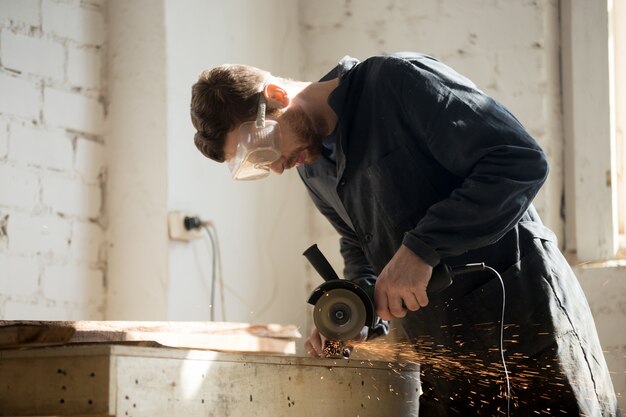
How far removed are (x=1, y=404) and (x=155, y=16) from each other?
7.55 feet

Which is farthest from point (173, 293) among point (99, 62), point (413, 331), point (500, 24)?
point (500, 24)

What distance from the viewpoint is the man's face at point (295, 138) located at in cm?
253

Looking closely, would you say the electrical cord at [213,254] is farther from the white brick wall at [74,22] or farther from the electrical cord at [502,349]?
the electrical cord at [502,349]

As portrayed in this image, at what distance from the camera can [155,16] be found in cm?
383

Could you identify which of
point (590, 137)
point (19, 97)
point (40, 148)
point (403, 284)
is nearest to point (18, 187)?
point (40, 148)

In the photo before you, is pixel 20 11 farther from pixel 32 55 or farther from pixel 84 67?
→ pixel 84 67

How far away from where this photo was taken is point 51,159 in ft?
11.9

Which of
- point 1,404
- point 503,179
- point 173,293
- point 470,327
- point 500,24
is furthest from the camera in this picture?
point 500,24

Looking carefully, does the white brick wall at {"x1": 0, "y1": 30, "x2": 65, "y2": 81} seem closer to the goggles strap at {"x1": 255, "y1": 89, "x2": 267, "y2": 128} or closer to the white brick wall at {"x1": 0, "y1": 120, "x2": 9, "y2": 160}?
the white brick wall at {"x1": 0, "y1": 120, "x2": 9, "y2": 160}

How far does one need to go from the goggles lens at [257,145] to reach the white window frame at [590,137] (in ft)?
6.41

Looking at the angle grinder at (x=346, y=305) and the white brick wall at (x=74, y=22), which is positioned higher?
the white brick wall at (x=74, y=22)

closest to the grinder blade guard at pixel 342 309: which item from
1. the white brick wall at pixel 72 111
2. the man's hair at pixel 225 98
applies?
the man's hair at pixel 225 98

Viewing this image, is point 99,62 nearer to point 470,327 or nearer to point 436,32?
point 436,32

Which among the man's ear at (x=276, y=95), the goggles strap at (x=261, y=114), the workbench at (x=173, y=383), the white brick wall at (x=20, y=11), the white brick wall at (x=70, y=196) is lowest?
the workbench at (x=173, y=383)
